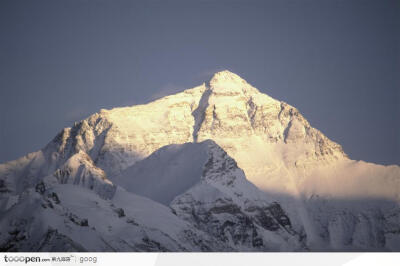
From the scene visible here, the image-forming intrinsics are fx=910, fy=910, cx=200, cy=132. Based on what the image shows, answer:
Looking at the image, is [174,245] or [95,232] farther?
[174,245]

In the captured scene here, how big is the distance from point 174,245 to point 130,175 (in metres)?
77.1

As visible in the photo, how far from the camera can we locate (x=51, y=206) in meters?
110

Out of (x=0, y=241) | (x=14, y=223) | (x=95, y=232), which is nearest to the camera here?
(x=0, y=241)

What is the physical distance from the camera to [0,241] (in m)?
91.9

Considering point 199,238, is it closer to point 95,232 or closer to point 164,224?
point 164,224

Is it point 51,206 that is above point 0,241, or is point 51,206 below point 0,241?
above

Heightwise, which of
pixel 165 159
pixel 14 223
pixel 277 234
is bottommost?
pixel 14 223

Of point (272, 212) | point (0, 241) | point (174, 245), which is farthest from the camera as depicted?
point (272, 212)

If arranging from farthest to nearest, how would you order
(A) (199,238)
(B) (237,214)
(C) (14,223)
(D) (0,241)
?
(B) (237,214) → (A) (199,238) → (C) (14,223) → (D) (0,241)

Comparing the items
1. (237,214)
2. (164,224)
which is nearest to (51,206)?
(164,224)

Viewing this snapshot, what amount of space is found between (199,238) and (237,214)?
141 ft
